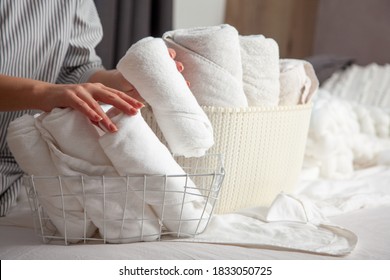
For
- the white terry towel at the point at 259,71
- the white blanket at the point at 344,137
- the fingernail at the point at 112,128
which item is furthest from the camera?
the white blanket at the point at 344,137

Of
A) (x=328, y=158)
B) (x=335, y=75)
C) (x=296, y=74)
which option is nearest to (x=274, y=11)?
(x=335, y=75)

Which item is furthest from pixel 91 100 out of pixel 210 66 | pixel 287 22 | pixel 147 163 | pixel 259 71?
pixel 287 22

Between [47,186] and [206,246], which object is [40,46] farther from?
[206,246]

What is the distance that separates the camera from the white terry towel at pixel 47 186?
0.89 metres

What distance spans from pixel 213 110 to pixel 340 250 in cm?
30

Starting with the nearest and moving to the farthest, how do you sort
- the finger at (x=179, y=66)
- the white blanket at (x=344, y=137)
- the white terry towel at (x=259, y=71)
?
the finger at (x=179, y=66) < the white terry towel at (x=259, y=71) < the white blanket at (x=344, y=137)

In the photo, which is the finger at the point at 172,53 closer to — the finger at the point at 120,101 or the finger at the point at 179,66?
the finger at the point at 179,66

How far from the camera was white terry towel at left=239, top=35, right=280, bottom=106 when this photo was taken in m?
1.12

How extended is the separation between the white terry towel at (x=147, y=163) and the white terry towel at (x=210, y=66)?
0.19 metres

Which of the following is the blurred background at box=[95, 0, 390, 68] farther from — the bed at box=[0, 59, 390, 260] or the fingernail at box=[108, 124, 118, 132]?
the fingernail at box=[108, 124, 118, 132]

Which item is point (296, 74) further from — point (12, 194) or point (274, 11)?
point (274, 11)

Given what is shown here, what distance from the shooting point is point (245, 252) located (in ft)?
2.92

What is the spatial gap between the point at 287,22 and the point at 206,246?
2177 mm

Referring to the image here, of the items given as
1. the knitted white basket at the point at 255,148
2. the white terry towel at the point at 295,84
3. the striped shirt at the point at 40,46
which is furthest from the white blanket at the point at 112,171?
the white terry towel at the point at 295,84
